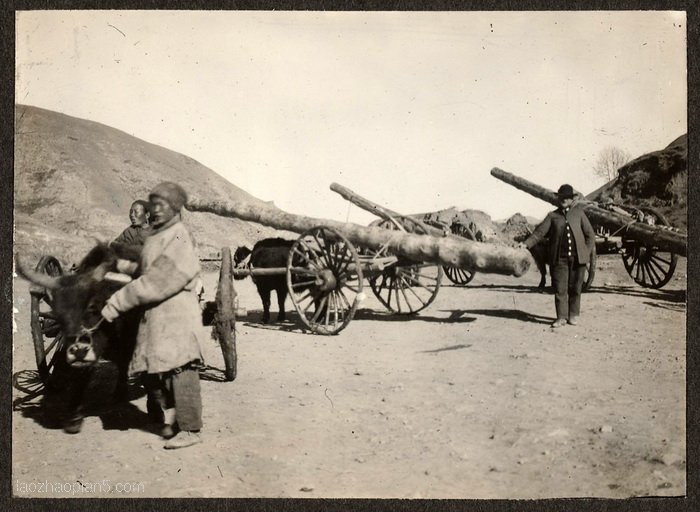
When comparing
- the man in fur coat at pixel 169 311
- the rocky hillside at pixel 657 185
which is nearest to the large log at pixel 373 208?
the rocky hillside at pixel 657 185

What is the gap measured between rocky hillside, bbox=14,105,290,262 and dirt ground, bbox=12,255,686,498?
127 cm

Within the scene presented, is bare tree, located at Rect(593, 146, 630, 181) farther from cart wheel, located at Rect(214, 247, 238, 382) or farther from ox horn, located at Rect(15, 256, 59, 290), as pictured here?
ox horn, located at Rect(15, 256, 59, 290)

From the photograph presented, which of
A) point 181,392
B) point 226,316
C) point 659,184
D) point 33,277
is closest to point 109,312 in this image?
point 33,277

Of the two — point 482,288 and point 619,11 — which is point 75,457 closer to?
point 619,11

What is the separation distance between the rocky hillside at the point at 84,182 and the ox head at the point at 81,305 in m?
0.50

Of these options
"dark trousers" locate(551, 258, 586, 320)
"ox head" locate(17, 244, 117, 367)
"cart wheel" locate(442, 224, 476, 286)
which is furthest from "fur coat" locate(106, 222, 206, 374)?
"cart wheel" locate(442, 224, 476, 286)

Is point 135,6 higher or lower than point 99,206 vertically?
higher

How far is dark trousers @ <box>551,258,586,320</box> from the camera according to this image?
788 cm

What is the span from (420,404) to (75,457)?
297 cm

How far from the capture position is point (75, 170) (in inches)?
402

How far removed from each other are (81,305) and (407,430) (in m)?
2.85

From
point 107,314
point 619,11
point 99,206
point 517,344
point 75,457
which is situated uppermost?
point 619,11

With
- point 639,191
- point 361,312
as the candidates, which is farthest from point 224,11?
point 639,191

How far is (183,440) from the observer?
4.35 meters
